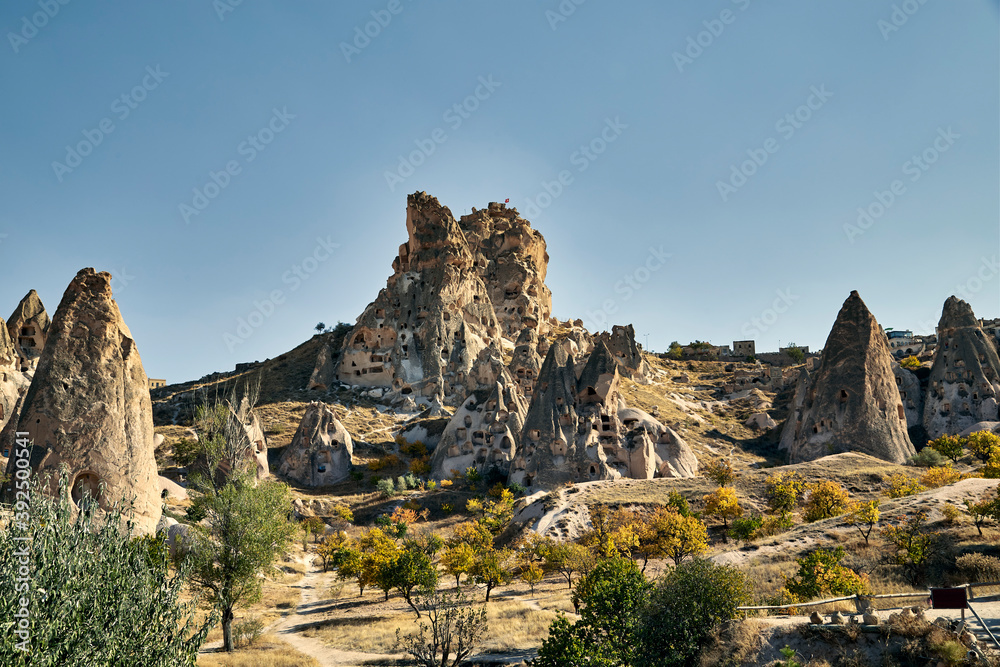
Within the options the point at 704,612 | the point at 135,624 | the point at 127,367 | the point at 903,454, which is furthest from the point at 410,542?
the point at 903,454

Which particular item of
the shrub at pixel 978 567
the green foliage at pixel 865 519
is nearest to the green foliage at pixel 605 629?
the shrub at pixel 978 567

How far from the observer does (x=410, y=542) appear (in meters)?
30.9

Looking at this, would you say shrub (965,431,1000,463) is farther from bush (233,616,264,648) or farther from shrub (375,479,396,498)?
bush (233,616,264,648)

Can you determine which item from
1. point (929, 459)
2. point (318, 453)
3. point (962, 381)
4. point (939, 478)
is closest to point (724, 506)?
point (939, 478)

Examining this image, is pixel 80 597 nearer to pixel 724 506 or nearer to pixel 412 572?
pixel 412 572

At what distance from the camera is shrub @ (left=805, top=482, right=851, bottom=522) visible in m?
36.4

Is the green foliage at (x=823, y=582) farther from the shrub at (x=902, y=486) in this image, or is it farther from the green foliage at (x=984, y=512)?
the shrub at (x=902, y=486)

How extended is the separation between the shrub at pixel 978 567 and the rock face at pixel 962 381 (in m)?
42.8

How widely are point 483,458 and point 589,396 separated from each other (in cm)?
1037

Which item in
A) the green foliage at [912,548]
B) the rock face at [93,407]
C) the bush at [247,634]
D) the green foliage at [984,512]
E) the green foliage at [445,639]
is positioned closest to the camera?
the green foliage at [445,639]

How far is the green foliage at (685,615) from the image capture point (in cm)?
1667

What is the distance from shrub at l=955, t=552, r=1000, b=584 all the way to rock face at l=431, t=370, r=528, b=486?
3372 cm

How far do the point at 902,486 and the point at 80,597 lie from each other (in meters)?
41.5

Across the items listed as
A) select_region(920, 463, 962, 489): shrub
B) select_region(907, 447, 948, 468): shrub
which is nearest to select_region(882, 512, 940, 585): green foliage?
select_region(920, 463, 962, 489): shrub
